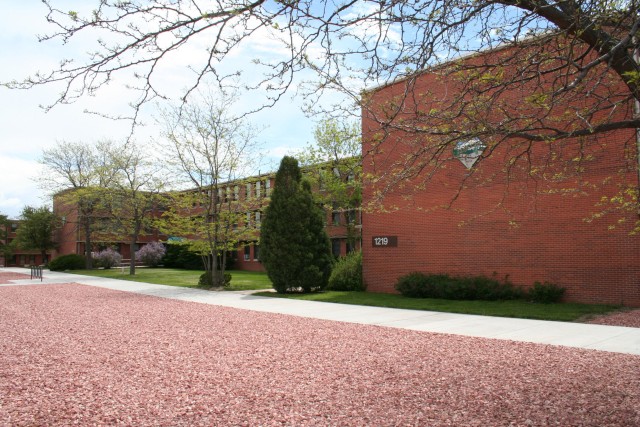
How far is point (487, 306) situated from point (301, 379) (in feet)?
30.5

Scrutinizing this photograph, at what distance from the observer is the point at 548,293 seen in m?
14.9

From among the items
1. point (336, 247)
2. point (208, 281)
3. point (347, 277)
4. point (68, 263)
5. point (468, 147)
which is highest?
point (468, 147)

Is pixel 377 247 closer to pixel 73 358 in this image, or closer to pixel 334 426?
pixel 73 358

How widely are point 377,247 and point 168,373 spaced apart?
14.1 metres

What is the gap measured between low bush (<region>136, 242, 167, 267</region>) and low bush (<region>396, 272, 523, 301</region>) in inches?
1317

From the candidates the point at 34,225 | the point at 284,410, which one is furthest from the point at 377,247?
the point at 34,225

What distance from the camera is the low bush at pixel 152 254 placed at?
46875 mm

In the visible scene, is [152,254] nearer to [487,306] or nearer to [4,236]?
[4,236]

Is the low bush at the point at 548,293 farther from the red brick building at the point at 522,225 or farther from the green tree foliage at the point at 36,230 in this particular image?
the green tree foliage at the point at 36,230

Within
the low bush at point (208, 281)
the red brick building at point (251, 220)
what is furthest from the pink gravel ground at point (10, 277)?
the low bush at point (208, 281)

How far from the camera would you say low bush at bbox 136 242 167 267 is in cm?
4688

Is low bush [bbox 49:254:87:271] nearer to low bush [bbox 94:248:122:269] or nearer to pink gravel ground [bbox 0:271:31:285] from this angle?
low bush [bbox 94:248:122:269]

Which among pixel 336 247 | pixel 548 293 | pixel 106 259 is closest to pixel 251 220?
pixel 548 293

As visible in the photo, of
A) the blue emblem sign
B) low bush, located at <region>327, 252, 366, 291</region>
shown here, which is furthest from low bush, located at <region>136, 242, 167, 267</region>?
the blue emblem sign
